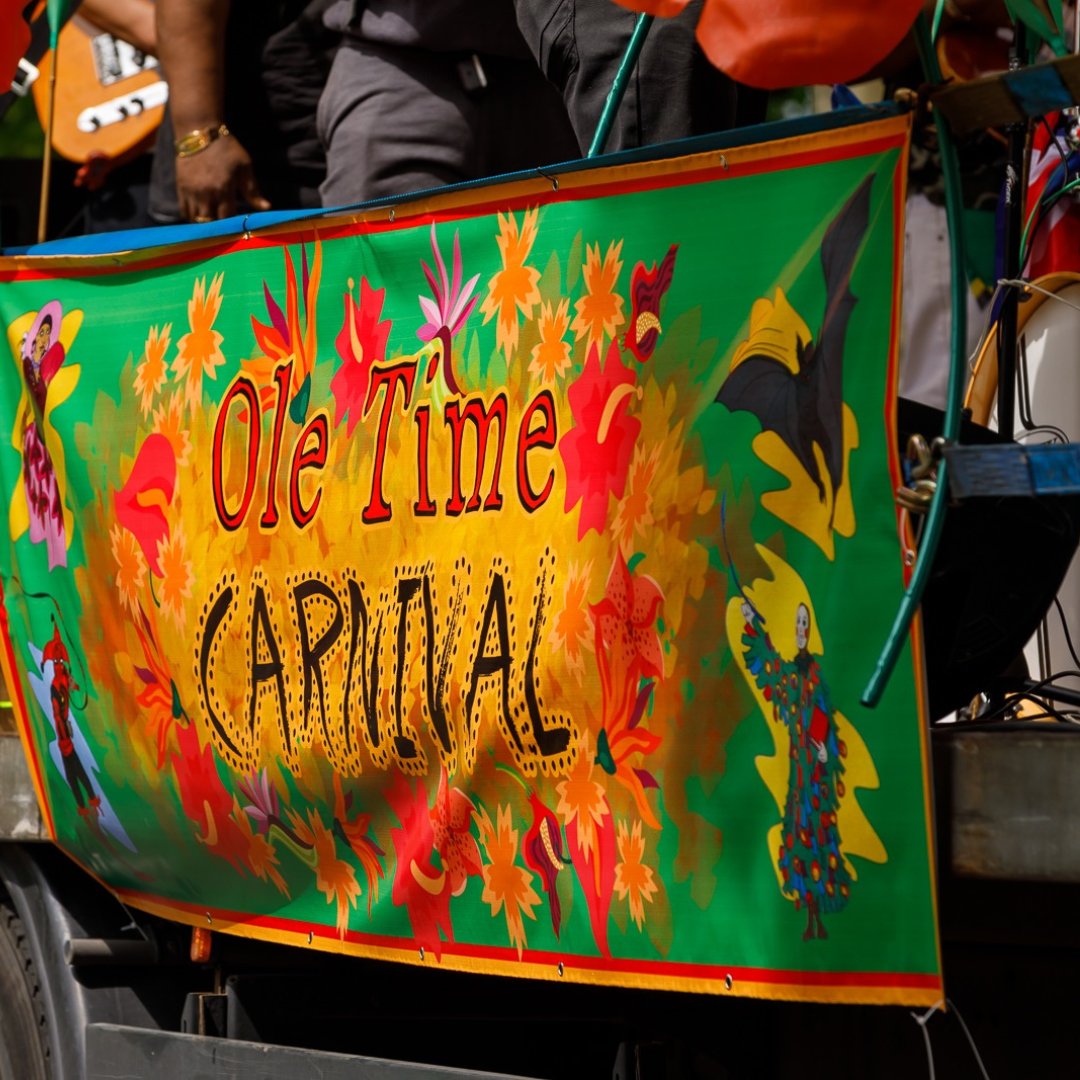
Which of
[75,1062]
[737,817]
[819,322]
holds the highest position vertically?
[819,322]

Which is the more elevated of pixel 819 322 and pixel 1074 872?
pixel 819 322

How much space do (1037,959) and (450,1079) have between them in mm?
650

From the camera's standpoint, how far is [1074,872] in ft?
5.20

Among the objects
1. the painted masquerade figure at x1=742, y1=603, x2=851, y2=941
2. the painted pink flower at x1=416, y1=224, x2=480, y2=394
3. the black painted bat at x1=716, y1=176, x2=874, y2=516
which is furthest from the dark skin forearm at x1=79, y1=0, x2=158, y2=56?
the painted masquerade figure at x1=742, y1=603, x2=851, y2=941

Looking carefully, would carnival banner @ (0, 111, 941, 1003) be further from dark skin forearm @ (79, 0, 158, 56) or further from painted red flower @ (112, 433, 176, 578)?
dark skin forearm @ (79, 0, 158, 56)

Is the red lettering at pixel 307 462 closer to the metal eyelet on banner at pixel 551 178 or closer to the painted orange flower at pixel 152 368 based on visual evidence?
the painted orange flower at pixel 152 368

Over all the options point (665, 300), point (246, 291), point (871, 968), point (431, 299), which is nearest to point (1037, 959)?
point (871, 968)

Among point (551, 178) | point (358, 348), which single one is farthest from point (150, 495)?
point (551, 178)

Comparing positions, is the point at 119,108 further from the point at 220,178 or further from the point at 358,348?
the point at 358,348

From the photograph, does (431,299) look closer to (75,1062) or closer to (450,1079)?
(450,1079)

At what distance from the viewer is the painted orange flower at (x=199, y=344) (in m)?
2.44

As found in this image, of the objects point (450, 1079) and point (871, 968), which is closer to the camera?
point (871, 968)

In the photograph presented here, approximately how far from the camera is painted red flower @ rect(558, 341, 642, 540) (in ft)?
6.25

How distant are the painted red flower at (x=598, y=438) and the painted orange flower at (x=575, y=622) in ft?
0.15
